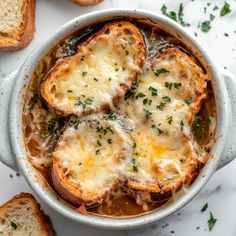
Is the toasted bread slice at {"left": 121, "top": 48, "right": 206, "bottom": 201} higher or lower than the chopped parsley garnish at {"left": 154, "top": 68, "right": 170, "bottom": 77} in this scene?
lower

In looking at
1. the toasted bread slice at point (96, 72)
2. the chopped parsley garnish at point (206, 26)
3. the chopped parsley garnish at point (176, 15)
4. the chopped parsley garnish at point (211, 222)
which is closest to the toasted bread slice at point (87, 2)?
the chopped parsley garnish at point (176, 15)

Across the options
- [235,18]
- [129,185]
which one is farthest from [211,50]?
[129,185]

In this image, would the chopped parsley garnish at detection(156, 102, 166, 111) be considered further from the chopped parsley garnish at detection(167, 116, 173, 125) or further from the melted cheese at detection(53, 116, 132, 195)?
the melted cheese at detection(53, 116, 132, 195)

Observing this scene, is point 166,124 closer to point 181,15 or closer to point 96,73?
point 96,73

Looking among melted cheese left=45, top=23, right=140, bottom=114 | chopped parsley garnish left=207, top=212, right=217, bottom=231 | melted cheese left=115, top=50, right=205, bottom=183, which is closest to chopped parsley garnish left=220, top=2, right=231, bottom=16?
melted cheese left=115, top=50, right=205, bottom=183

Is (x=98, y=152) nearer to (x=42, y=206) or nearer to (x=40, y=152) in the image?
(x=40, y=152)

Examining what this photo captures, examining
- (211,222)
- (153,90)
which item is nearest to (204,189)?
(211,222)
